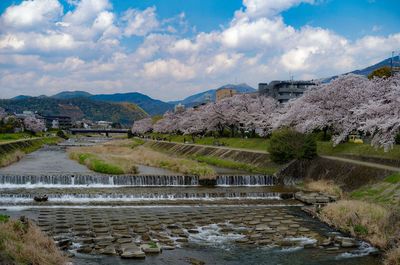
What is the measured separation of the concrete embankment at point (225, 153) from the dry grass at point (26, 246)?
111 ft

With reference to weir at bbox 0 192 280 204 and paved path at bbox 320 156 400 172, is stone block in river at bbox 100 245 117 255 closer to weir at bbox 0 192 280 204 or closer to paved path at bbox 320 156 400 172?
weir at bbox 0 192 280 204

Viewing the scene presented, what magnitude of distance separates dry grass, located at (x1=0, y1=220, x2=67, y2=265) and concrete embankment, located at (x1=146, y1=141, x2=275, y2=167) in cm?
3382

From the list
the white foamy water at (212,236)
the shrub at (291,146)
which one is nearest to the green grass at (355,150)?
the shrub at (291,146)

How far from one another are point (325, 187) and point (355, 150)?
8.79 m

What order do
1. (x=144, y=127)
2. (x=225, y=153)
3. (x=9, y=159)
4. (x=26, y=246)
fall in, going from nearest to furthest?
(x=26, y=246) < (x=9, y=159) < (x=225, y=153) < (x=144, y=127)

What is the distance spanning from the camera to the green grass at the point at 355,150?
117ft

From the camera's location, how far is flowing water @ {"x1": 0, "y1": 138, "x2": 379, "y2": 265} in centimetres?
1825

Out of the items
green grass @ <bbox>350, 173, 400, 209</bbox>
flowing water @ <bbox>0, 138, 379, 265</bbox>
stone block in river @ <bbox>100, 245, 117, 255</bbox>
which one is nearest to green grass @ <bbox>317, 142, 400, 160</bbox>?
green grass @ <bbox>350, 173, 400, 209</bbox>

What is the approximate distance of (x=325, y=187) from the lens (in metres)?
35.1

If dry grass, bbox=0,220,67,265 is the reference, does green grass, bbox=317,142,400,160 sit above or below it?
above

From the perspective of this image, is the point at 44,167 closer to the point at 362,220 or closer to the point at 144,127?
the point at 362,220

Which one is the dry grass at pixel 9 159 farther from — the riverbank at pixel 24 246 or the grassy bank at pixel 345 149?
the riverbank at pixel 24 246

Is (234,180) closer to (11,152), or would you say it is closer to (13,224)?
(13,224)

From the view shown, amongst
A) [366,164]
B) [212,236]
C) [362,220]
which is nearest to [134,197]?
[212,236]
